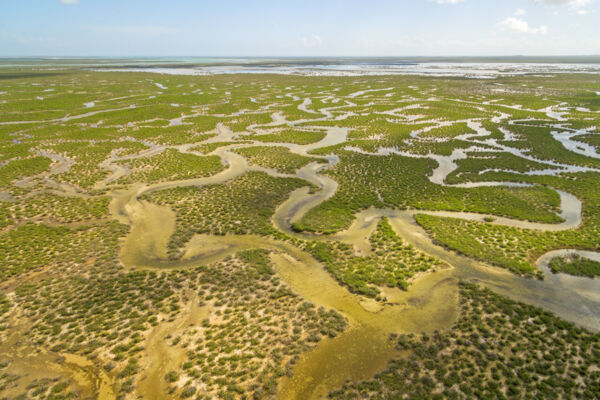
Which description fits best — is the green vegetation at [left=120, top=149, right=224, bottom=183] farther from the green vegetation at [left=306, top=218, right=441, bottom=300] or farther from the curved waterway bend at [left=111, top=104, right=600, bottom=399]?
the green vegetation at [left=306, top=218, right=441, bottom=300]

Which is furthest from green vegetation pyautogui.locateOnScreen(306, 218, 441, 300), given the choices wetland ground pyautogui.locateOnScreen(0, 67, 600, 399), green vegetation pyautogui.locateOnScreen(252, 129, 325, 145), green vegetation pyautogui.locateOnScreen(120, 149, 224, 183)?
green vegetation pyautogui.locateOnScreen(252, 129, 325, 145)

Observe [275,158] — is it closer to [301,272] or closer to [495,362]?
[301,272]

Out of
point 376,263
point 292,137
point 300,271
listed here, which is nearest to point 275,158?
point 292,137

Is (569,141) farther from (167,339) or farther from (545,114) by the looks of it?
(167,339)

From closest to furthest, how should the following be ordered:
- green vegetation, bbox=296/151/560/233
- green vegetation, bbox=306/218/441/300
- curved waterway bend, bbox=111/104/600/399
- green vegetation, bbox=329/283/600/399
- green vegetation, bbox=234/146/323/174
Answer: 1. green vegetation, bbox=329/283/600/399
2. curved waterway bend, bbox=111/104/600/399
3. green vegetation, bbox=306/218/441/300
4. green vegetation, bbox=296/151/560/233
5. green vegetation, bbox=234/146/323/174

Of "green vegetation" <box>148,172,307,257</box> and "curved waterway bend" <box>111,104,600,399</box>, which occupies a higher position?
"green vegetation" <box>148,172,307,257</box>

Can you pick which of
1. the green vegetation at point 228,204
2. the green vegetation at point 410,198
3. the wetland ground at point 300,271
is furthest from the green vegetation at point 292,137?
the green vegetation at point 228,204

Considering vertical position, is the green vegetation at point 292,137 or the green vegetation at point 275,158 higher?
the green vegetation at point 292,137

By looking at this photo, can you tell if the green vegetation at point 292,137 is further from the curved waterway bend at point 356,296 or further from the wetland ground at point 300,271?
the curved waterway bend at point 356,296
